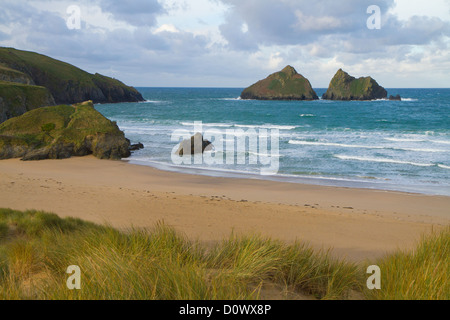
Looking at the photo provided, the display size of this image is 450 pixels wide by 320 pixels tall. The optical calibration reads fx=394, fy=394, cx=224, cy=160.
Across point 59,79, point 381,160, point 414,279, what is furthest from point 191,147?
point 59,79

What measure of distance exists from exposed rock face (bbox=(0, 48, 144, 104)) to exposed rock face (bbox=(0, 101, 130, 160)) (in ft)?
189

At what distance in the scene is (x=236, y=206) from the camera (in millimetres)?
13086

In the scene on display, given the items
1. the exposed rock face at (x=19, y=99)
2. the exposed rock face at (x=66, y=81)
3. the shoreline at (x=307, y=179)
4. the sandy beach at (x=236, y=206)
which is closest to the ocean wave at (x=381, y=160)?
the shoreline at (x=307, y=179)

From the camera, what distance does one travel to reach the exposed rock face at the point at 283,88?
376 ft

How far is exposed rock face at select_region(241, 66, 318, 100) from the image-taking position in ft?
376

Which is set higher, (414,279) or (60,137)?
(60,137)

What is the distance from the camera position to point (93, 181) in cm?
1747

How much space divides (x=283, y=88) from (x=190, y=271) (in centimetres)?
11697

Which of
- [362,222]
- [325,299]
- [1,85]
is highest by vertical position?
[1,85]

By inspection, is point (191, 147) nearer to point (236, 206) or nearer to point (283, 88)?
point (236, 206)

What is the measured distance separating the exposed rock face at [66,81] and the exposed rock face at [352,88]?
181ft
